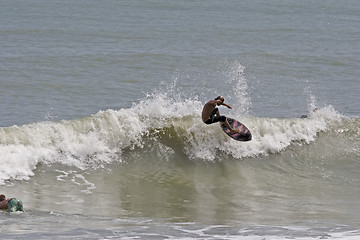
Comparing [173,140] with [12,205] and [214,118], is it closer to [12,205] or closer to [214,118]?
[214,118]

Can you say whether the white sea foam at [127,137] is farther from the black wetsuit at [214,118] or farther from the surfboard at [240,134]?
the black wetsuit at [214,118]

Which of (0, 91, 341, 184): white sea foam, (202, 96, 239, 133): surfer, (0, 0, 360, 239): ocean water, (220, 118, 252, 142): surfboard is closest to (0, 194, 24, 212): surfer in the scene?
(0, 0, 360, 239): ocean water

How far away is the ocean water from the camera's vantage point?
10836 millimetres

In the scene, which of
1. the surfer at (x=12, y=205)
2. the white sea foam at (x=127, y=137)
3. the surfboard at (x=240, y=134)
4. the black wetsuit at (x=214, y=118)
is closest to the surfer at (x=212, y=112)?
the black wetsuit at (x=214, y=118)

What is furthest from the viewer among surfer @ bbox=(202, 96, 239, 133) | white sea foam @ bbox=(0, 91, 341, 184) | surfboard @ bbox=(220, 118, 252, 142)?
surfboard @ bbox=(220, 118, 252, 142)

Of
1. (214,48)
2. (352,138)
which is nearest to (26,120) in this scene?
(352,138)

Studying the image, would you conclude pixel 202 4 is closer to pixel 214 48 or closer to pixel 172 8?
pixel 172 8

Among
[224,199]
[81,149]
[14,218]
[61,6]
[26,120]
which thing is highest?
[61,6]

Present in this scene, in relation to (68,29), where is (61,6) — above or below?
above

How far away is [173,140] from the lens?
54.2 feet

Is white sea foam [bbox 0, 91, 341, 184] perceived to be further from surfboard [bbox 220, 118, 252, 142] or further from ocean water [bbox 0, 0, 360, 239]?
surfboard [bbox 220, 118, 252, 142]

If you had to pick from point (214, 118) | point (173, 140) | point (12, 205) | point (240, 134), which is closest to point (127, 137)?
point (173, 140)

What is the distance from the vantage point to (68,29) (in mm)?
38844

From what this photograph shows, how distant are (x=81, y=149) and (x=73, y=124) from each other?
1109 millimetres
